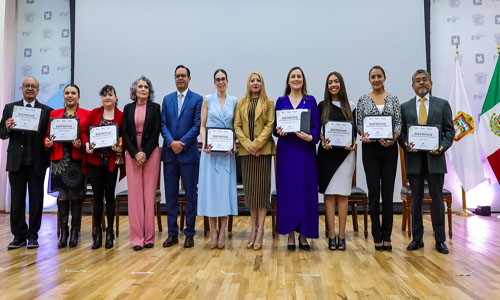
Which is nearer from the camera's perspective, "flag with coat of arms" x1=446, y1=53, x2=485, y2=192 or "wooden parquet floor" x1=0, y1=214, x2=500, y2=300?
"wooden parquet floor" x1=0, y1=214, x2=500, y2=300

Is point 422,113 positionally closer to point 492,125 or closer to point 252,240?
point 252,240

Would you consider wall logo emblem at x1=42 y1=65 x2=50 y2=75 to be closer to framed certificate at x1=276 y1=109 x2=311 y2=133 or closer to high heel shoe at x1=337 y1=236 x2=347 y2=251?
framed certificate at x1=276 y1=109 x2=311 y2=133

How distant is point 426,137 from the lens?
2.85m

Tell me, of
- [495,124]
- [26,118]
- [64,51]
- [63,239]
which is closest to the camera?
[26,118]

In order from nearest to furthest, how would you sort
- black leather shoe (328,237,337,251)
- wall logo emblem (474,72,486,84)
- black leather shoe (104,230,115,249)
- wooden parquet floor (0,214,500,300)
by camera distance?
wooden parquet floor (0,214,500,300) → black leather shoe (328,237,337,251) → black leather shoe (104,230,115,249) → wall logo emblem (474,72,486,84)

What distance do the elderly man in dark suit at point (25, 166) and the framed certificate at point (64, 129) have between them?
0.67ft

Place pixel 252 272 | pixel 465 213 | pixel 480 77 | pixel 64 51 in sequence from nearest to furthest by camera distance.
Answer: pixel 252 272, pixel 465 213, pixel 480 77, pixel 64 51

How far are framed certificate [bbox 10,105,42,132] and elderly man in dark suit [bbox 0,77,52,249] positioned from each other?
0.16 ft

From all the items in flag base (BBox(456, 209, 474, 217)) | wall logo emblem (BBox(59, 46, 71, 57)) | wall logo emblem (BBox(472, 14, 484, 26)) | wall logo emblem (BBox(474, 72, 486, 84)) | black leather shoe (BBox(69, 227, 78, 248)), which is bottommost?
flag base (BBox(456, 209, 474, 217))

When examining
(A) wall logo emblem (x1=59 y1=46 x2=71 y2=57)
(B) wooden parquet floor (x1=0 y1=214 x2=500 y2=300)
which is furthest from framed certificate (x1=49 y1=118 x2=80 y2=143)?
(A) wall logo emblem (x1=59 y1=46 x2=71 y2=57)

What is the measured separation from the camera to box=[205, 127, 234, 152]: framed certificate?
2.93 m

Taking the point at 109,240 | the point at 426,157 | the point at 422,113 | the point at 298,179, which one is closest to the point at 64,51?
the point at 109,240

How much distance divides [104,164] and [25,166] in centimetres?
70

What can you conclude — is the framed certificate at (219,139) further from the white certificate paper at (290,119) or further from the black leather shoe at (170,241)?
the black leather shoe at (170,241)
